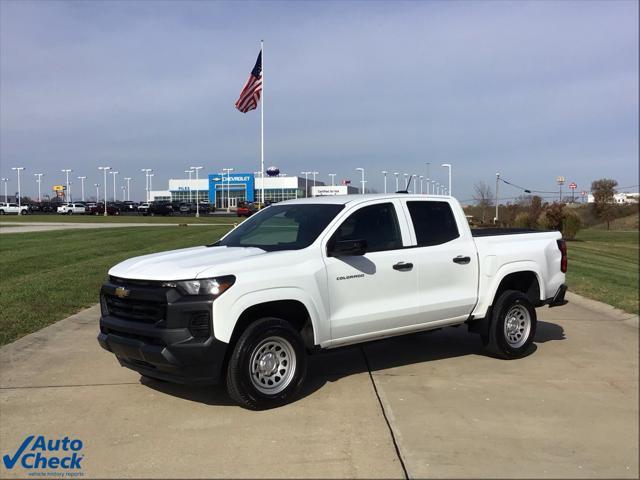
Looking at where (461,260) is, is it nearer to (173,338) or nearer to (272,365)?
(272,365)

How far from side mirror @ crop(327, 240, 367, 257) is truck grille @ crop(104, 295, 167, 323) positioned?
5.34 ft

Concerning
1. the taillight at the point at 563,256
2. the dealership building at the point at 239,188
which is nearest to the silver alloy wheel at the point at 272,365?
the taillight at the point at 563,256

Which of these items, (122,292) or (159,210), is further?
(159,210)

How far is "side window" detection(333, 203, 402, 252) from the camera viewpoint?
5.84 metres

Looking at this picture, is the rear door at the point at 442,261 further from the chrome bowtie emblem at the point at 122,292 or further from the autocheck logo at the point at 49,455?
the autocheck logo at the point at 49,455

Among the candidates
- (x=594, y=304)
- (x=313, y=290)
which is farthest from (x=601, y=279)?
(x=313, y=290)

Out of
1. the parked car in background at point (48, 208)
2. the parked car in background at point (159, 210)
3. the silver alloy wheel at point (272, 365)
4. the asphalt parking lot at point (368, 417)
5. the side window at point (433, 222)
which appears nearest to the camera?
the asphalt parking lot at point (368, 417)

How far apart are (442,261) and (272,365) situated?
220 cm

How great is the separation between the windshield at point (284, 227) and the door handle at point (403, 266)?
0.80 metres

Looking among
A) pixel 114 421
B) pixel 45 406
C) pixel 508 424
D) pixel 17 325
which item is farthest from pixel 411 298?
pixel 17 325

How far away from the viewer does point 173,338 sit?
472 cm

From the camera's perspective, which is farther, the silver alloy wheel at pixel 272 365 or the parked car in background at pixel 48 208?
the parked car in background at pixel 48 208

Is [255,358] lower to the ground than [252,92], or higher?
lower

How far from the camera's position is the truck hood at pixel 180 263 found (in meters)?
4.90
